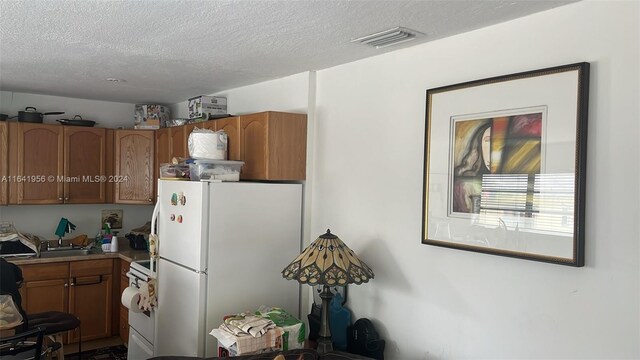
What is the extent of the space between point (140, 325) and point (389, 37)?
2.75 meters

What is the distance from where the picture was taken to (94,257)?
4.45m

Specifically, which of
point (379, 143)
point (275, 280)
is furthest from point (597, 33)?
point (275, 280)

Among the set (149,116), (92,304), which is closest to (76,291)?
(92,304)

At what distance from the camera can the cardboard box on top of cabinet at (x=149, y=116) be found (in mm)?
4887

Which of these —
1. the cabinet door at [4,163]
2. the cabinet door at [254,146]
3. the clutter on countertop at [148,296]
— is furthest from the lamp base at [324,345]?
the cabinet door at [4,163]

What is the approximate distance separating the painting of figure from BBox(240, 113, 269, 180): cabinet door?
1.31 meters

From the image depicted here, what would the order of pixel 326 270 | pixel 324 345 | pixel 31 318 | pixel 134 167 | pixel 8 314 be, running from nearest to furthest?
pixel 326 270
pixel 324 345
pixel 8 314
pixel 31 318
pixel 134 167

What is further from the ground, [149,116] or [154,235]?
[149,116]

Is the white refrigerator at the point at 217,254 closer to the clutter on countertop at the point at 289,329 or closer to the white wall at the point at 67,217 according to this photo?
the clutter on countertop at the point at 289,329

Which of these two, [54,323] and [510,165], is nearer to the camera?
[510,165]

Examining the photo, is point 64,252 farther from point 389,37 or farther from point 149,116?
point 389,37

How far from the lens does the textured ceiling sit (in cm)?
205

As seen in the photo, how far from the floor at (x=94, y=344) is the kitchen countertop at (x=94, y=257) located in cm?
79

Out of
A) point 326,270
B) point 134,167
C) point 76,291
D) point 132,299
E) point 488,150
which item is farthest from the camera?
point 134,167
